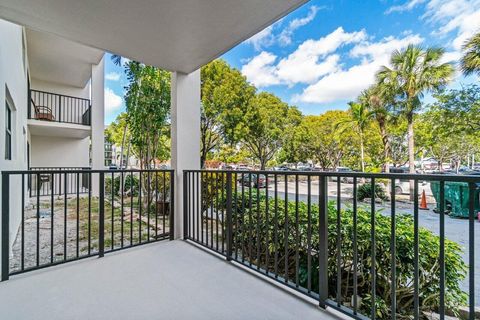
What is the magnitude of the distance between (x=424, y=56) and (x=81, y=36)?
518 inches

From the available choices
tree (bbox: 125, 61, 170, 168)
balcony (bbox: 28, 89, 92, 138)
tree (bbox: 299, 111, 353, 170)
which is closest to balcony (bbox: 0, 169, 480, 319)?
tree (bbox: 125, 61, 170, 168)

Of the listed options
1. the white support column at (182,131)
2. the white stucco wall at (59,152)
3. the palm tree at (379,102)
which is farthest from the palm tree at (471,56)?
the white stucco wall at (59,152)

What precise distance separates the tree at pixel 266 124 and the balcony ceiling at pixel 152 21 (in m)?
8.45

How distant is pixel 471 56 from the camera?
8086 millimetres

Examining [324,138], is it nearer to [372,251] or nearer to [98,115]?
[98,115]

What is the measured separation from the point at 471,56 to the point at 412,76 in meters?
2.86

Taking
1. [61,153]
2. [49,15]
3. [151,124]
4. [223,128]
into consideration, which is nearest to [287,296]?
[49,15]

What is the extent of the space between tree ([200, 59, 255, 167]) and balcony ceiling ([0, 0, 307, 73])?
7.31 m

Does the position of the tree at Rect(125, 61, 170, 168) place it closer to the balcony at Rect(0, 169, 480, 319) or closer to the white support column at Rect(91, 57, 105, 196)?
the white support column at Rect(91, 57, 105, 196)

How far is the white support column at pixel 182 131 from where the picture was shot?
10.3ft

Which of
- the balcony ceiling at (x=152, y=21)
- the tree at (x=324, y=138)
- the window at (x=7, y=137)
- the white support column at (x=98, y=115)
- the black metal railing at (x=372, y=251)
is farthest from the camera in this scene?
the tree at (x=324, y=138)

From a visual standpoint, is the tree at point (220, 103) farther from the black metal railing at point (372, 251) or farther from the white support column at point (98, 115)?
the black metal railing at point (372, 251)

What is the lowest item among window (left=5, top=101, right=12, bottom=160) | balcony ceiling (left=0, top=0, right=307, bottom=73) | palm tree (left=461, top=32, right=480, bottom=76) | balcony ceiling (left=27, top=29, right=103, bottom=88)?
window (left=5, top=101, right=12, bottom=160)

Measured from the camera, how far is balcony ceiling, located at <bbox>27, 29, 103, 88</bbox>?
586 cm
